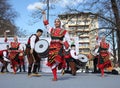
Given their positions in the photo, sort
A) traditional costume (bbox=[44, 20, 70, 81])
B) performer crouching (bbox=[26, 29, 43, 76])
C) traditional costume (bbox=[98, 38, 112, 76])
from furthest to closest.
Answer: traditional costume (bbox=[98, 38, 112, 76]), performer crouching (bbox=[26, 29, 43, 76]), traditional costume (bbox=[44, 20, 70, 81])

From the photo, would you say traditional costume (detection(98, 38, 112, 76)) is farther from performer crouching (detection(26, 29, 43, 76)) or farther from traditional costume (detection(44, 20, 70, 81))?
traditional costume (detection(44, 20, 70, 81))

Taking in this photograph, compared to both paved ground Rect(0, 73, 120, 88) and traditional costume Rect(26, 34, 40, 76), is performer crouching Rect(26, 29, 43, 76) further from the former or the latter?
paved ground Rect(0, 73, 120, 88)

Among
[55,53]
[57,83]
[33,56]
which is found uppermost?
[55,53]

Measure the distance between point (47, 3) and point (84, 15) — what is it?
2979mm

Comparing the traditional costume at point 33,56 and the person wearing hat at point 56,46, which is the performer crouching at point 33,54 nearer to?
the traditional costume at point 33,56

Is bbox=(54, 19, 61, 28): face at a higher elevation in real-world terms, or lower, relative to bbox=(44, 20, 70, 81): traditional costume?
higher

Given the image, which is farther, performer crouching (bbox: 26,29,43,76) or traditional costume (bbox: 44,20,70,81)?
performer crouching (bbox: 26,29,43,76)

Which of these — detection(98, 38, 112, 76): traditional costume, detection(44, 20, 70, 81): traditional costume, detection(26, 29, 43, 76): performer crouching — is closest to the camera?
detection(44, 20, 70, 81): traditional costume

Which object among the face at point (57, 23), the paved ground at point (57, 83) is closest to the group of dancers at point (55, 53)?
the face at point (57, 23)

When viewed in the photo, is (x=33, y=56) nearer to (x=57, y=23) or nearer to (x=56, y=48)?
(x=56, y=48)

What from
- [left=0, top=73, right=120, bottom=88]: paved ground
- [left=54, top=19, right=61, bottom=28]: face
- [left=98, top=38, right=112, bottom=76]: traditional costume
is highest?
[left=54, top=19, right=61, bottom=28]: face

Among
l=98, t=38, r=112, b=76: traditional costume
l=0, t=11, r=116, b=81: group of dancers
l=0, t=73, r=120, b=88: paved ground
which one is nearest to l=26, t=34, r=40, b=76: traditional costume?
l=0, t=11, r=116, b=81: group of dancers

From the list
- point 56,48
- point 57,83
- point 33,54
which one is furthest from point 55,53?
point 33,54

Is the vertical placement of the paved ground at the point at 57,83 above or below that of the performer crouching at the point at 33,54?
below
